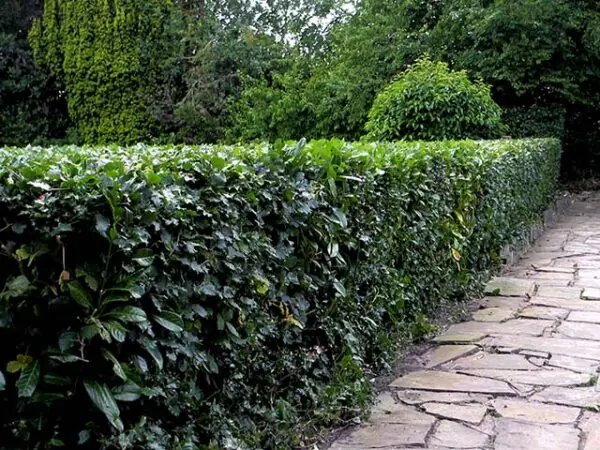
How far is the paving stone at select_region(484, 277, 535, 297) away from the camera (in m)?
5.71

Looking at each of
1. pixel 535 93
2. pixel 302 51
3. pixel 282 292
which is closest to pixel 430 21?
pixel 535 93

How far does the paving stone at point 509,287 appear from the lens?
571 cm

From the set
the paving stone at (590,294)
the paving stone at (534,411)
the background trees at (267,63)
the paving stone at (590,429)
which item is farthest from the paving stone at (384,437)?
the background trees at (267,63)

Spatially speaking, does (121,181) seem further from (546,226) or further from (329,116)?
(329,116)

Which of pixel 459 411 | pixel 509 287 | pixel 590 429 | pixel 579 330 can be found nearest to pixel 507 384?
pixel 459 411

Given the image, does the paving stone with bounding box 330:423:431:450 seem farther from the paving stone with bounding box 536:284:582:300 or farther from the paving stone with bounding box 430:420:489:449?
the paving stone with bounding box 536:284:582:300

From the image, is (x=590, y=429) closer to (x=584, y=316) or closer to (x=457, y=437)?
(x=457, y=437)

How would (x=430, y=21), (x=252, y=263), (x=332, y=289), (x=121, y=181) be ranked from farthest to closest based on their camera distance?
(x=430, y=21)
(x=332, y=289)
(x=252, y=263)
(x=121, y=181)

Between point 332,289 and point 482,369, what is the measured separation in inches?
49.9

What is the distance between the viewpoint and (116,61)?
1611 cm

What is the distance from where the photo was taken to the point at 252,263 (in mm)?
2369

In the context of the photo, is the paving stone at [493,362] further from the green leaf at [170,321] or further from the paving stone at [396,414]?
the green leaf at [170,321]

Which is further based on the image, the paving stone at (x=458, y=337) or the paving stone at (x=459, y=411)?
the paving stone at (x=458, y=337)

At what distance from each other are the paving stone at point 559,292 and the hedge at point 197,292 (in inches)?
86.0
